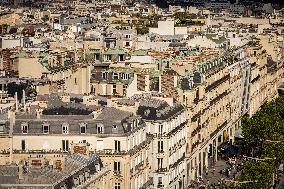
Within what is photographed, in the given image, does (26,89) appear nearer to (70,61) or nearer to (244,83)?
(70,61)

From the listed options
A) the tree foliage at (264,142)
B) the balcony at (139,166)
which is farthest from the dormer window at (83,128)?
the tree foliage at (264,142)

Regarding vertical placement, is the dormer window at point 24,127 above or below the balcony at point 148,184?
above

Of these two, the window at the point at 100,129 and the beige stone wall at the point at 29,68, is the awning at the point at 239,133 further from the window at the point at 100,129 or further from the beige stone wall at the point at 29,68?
the window at the point at 100,129

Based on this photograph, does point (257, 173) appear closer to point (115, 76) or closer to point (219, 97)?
point (115, 76)

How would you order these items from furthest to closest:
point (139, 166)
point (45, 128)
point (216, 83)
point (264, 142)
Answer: point (216, 83) → point (264, 142) → point (139, 166) → point (45, 128)

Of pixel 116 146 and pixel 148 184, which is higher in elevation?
pixel 116 146

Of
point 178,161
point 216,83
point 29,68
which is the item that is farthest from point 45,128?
point 216,83

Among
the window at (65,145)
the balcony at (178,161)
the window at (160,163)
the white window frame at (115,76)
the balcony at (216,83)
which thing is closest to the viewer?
the window at (65,145)

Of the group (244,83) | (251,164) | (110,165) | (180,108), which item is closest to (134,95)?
(180,108)

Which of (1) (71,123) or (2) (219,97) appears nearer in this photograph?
(1) (71,123)

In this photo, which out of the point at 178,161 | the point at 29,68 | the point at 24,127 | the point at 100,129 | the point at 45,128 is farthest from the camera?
the point at 29,68

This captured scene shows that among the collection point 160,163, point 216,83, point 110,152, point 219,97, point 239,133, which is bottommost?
point 239,133
